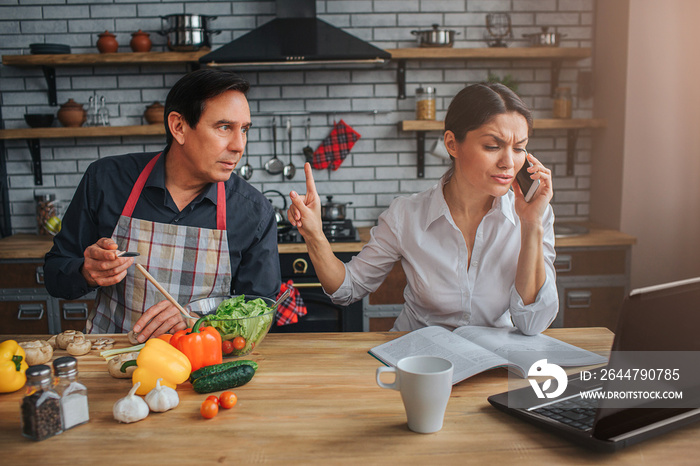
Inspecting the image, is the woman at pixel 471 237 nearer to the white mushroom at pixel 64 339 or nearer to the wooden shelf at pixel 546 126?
the white mushroom at pixel 64 339

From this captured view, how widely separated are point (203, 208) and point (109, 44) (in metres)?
2.09

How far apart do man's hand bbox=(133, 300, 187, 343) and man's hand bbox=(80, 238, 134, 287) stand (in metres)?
0.15

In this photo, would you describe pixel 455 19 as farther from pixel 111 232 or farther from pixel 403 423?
pixel 403 423

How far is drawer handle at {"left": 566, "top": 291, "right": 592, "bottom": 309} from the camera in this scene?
3277 millimetres

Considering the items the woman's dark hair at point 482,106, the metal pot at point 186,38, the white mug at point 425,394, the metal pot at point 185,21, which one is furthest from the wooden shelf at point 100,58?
the white mug at point 425,394

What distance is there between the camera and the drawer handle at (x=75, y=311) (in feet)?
10.5

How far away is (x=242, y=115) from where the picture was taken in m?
1.89

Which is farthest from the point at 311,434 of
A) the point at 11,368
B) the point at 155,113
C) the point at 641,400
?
the point at 155,113

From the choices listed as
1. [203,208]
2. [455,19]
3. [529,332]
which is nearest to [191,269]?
[203,208]

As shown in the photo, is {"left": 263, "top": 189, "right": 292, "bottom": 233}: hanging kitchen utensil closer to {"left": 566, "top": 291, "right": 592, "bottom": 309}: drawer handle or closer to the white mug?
{"left": 566, "top": 291, "right": 592, "bottom": 309}: drawer handle

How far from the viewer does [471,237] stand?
195 centimetres

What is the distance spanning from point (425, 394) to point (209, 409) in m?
0.43

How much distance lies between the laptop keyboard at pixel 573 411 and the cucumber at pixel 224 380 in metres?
0.62

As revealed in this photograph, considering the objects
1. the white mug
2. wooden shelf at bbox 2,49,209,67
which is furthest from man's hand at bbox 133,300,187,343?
wooden shelf at bbox 2,49,209,67
